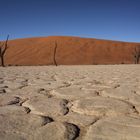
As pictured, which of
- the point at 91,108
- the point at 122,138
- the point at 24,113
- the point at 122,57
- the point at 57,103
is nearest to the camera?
the point at 122,138

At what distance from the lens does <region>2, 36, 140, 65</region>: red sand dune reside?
44431 millimetres

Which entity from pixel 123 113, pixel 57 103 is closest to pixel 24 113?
pixel 57 103

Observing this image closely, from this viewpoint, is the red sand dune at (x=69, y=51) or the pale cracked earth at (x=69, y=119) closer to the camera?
the pale cracked earth at (x=69, y=119)

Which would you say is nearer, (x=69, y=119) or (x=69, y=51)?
(x=69, y=119)

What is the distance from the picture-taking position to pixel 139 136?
1.73 m

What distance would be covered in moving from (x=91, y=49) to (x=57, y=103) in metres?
49.6

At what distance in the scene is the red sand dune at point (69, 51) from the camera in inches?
1749

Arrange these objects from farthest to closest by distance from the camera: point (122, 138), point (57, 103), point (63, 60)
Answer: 1. point (63, 60)
2. point (57, 103)
3. point (122, 138)

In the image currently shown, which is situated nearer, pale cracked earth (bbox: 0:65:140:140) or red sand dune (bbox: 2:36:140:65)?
pale cracked earth (bbox: 0:65:140:140)

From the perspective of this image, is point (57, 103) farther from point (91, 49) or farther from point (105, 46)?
point (105, 46)

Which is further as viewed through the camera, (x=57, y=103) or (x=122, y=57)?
(x=122, y=57)

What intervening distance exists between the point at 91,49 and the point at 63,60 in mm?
9681

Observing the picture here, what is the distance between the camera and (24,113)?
7.72ft

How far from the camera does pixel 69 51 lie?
1980 inches
